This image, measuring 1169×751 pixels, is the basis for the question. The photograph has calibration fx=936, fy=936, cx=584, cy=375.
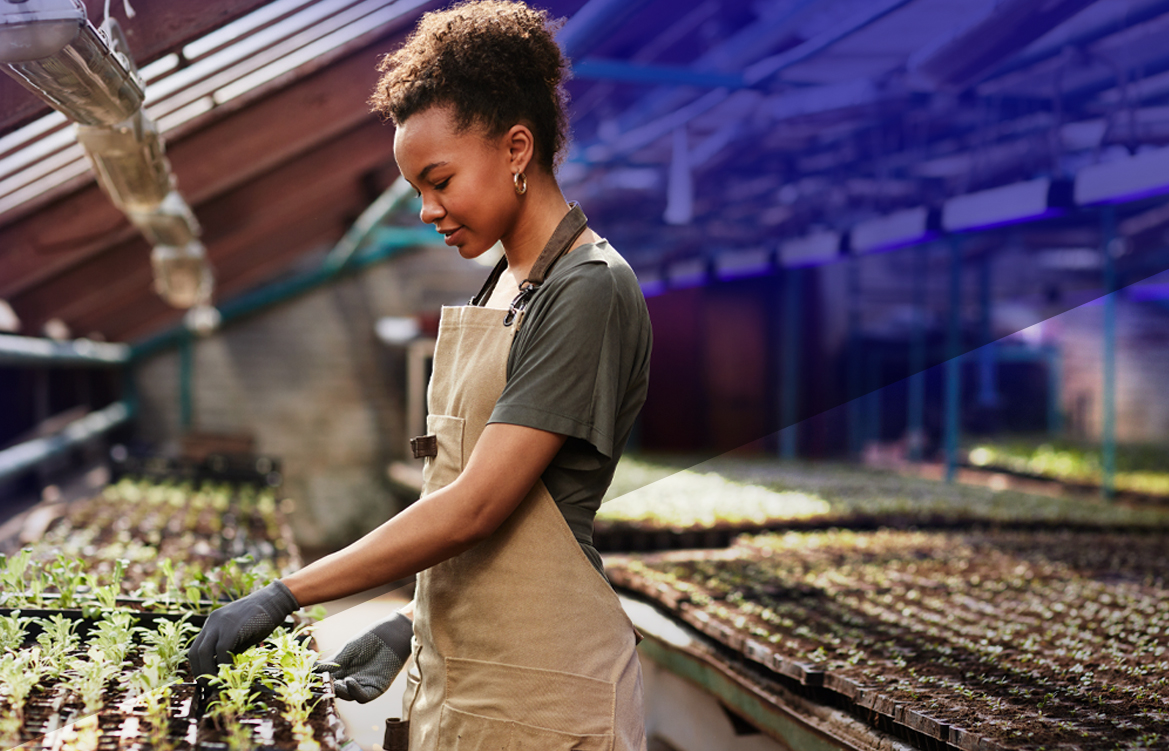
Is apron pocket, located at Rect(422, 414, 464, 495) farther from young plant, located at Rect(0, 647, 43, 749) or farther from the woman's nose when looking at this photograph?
young plant, located at Rect(0, 647, 43, 749)

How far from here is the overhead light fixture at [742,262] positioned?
664 centimetres

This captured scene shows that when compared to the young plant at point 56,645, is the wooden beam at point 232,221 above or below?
above

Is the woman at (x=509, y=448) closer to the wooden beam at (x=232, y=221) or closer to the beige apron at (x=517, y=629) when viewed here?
the beige apron at (x=517, y=629)

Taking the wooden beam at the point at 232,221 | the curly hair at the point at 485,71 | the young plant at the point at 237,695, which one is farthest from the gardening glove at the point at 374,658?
the wooden beam at the point at 232,221

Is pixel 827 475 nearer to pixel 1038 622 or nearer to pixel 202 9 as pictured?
pixel 1038 622

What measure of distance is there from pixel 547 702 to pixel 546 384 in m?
0.44

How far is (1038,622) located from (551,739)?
218cm

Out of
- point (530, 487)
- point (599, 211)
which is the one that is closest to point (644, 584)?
point (530, 487)

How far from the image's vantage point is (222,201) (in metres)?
5.65

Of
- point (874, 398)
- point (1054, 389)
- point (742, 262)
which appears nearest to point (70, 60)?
point (742, 262)

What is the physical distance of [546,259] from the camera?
1336mm

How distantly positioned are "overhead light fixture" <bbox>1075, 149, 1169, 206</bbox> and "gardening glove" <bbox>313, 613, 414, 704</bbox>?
128 inches

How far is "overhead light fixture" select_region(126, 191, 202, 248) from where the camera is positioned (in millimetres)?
3826

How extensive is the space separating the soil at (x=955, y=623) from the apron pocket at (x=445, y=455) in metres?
1.20
